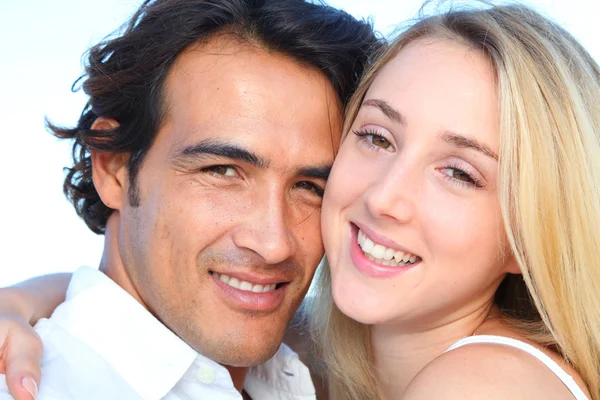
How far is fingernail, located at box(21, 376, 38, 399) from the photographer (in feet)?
6.41

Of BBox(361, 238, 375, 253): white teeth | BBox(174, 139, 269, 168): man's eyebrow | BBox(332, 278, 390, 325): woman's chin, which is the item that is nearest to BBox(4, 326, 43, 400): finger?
BBox(174, 139, 269, 168): man's eyebrow

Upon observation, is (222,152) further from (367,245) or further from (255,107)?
(367,245)

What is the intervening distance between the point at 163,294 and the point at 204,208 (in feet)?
1.31

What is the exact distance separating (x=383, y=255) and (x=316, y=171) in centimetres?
48

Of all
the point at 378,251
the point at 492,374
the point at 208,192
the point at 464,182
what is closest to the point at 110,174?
the point at 208,192

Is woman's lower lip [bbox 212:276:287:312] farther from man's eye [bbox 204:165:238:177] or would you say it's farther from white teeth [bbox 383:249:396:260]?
white teeth [bbox 383:249:396:260]

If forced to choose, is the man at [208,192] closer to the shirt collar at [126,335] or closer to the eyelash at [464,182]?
the shirt collar at [126,335]

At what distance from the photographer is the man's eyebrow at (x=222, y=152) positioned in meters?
2.60

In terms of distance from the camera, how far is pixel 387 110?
2467 mm

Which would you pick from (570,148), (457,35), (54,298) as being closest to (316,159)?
(457,35)

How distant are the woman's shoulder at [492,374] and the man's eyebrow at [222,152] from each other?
0.99 meters

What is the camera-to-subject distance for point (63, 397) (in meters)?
2.13

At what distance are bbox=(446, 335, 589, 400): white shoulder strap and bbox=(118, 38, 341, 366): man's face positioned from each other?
763mm

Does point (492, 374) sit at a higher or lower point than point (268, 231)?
lower
